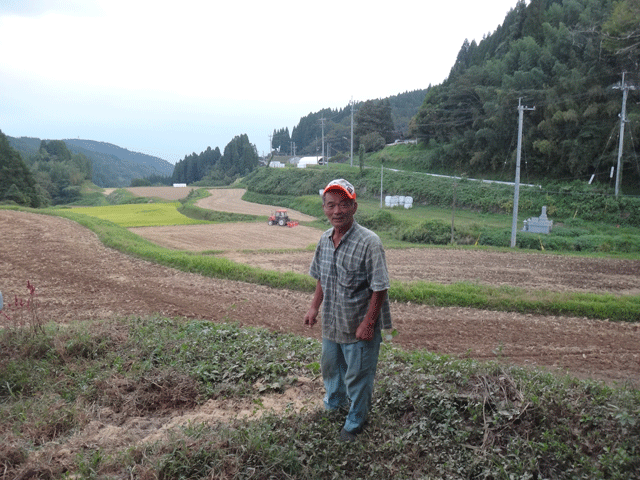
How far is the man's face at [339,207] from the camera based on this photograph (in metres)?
3.15

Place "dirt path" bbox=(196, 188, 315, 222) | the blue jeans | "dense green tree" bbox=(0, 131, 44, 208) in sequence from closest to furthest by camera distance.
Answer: the blue jeans
"dirt path" bbox=(196, 188, 315, 222)
"dense green tree" bbox=(0, 131, 44, 208)

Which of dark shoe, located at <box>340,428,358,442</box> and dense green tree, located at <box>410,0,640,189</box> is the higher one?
dense green tree, located at <box>410,0,640,189</box>

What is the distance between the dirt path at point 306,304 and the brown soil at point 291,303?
0.02m

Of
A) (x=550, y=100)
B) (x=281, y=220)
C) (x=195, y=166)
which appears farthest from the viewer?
(x=195, y=166)

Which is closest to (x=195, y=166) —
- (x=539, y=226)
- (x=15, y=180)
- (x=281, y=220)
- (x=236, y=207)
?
(x=15, y=180)

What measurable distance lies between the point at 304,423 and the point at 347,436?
0.35m

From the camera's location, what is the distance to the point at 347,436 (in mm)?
3197

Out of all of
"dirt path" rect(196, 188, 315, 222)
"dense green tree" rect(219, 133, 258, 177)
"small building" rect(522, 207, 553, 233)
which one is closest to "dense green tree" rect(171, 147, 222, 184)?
"dense green tree" rect(219, 133, 258, 177)

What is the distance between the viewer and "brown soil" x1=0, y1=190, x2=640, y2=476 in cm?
396

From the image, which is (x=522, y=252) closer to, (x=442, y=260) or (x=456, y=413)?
(x=442, y=260)

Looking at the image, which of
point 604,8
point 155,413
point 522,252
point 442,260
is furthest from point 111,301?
point 604,8

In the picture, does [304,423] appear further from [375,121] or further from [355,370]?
[375,121]

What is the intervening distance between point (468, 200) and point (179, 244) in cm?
2052

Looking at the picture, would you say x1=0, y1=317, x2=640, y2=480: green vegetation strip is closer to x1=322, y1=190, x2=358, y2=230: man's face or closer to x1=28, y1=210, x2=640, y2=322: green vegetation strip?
x1=322, y1=190, x2=358, y2=230: man's face
